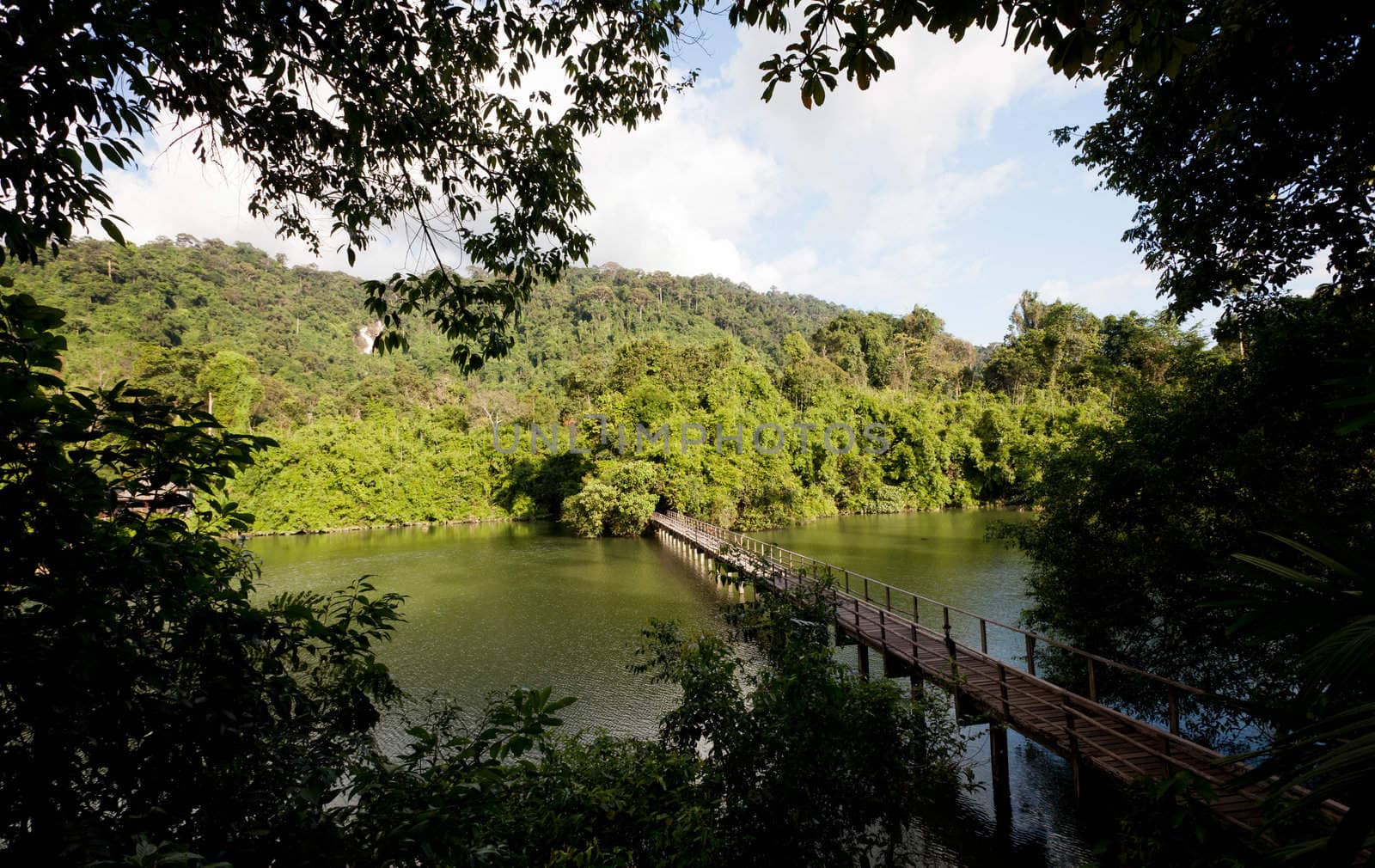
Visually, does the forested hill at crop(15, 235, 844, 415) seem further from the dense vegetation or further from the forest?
the dense vegetation

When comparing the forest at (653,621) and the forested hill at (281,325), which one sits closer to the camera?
the forest at (653,621)

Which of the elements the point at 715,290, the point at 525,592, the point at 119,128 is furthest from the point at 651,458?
the point at 715,290

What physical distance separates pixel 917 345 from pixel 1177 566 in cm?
4615

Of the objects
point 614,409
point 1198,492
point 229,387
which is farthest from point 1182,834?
point 229,387

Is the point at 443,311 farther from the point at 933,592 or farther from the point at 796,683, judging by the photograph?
the point at 933,592

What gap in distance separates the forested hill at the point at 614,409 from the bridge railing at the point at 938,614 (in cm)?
550

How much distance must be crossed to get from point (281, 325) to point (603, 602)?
52.9m

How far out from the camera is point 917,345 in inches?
1962

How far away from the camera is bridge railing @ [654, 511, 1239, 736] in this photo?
17.0ft

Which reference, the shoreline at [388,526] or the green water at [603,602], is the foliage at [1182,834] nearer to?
the green water at [603,602]

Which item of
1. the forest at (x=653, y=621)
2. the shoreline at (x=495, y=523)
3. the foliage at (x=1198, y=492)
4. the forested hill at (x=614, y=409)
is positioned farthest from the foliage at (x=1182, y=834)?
the shoreline at (x=495, y=523)

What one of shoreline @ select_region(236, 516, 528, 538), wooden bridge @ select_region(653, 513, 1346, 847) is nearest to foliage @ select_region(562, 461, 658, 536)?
shoreline @ select_region(236, 516, 528, 538)

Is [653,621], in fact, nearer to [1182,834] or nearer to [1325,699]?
[1182,834]

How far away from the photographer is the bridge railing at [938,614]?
17.0ft
